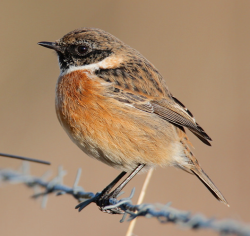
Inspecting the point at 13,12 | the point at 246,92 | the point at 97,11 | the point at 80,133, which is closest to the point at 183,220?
the point at 80,133

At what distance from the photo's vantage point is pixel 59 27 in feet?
31.8

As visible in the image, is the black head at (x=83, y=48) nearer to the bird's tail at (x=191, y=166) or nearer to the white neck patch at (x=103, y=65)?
the white neck patch at (x=103, y=65)

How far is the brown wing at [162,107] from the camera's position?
14.6ft

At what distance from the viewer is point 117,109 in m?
4.32

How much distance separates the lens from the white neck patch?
481 cm

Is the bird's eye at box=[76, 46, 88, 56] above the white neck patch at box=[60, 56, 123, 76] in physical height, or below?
above

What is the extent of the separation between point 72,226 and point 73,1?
5.49m

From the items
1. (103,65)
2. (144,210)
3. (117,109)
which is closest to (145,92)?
(117,109)

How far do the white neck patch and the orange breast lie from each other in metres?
0.19

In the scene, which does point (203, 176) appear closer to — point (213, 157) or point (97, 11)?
point (213, 157)

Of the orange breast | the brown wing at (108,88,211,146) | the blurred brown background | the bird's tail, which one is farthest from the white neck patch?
the blurred brown background

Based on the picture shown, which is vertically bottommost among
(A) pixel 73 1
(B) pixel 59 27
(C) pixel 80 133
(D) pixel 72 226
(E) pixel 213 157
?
(D) pixel 72 226

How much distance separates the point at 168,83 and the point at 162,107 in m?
4.14

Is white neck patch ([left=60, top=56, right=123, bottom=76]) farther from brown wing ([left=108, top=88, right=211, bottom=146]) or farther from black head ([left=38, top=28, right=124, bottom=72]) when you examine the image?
brown wing ([left=108, top=88, right=211, bottom=146])
